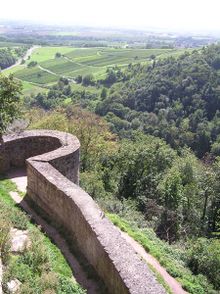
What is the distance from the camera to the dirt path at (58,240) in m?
11.2

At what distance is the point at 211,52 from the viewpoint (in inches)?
4341

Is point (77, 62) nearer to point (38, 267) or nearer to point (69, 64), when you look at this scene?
point (69, 64)

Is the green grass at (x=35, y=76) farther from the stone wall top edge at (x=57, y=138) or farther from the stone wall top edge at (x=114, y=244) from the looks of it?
the stone wall top edge at (x=114, y=244)

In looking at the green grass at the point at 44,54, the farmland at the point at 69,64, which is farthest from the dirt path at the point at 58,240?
the green grass at the point at 44,54

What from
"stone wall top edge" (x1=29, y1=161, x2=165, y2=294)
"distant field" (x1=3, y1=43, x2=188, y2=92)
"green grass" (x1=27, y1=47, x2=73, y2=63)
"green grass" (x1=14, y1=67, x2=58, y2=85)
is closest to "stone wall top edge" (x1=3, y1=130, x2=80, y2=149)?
"stone wall top edge" (x1=29, y1=161, x2=165, y2=294)

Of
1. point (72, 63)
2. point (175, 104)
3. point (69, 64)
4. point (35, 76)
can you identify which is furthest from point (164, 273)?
point (72, 63)

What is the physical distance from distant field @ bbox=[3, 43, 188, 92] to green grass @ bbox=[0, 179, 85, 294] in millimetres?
95599

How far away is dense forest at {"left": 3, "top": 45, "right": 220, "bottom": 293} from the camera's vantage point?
2212 cm

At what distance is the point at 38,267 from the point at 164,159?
1066 inches

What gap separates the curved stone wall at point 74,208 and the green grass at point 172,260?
152 inches

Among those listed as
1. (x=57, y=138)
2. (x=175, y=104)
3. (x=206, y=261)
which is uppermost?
(x=57, y=138)

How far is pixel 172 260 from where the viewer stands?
1716 centimetres

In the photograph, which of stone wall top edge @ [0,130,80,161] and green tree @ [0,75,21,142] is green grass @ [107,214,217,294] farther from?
green tree @ [0,75,21,142]

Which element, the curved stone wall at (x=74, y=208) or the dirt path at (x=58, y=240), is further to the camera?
the dirt path at (x=58, y=240)
